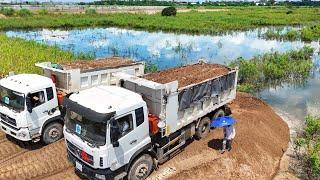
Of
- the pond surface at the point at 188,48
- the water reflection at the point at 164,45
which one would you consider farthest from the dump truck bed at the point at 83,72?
the water reflection at the point at 164,45

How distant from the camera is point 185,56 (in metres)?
30.9

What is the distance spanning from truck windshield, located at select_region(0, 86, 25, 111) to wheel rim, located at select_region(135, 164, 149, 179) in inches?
177

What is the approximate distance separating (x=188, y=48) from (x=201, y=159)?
2363 centimetres

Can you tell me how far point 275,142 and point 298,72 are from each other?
12.3 metres

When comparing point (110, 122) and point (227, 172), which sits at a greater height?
point (110, 122)

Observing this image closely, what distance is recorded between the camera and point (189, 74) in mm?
13602

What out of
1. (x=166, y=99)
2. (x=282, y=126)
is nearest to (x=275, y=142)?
(x=282, y=126)

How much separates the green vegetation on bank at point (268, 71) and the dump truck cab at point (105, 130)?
11.5m

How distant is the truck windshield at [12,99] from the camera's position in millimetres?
11319

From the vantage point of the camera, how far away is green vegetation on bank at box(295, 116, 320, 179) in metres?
10.3

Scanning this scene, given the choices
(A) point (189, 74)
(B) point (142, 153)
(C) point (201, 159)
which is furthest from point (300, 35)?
(B) point (142, 153)

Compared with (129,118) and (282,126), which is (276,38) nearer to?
(282,126)

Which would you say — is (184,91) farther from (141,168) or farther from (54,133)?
(54,133)

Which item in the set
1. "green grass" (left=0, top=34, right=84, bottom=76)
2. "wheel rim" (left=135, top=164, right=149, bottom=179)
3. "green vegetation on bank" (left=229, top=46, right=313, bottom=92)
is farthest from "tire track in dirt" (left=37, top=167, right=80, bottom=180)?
"green vegetation on bank" (left=229, top=46, right=313, bottom=92)
